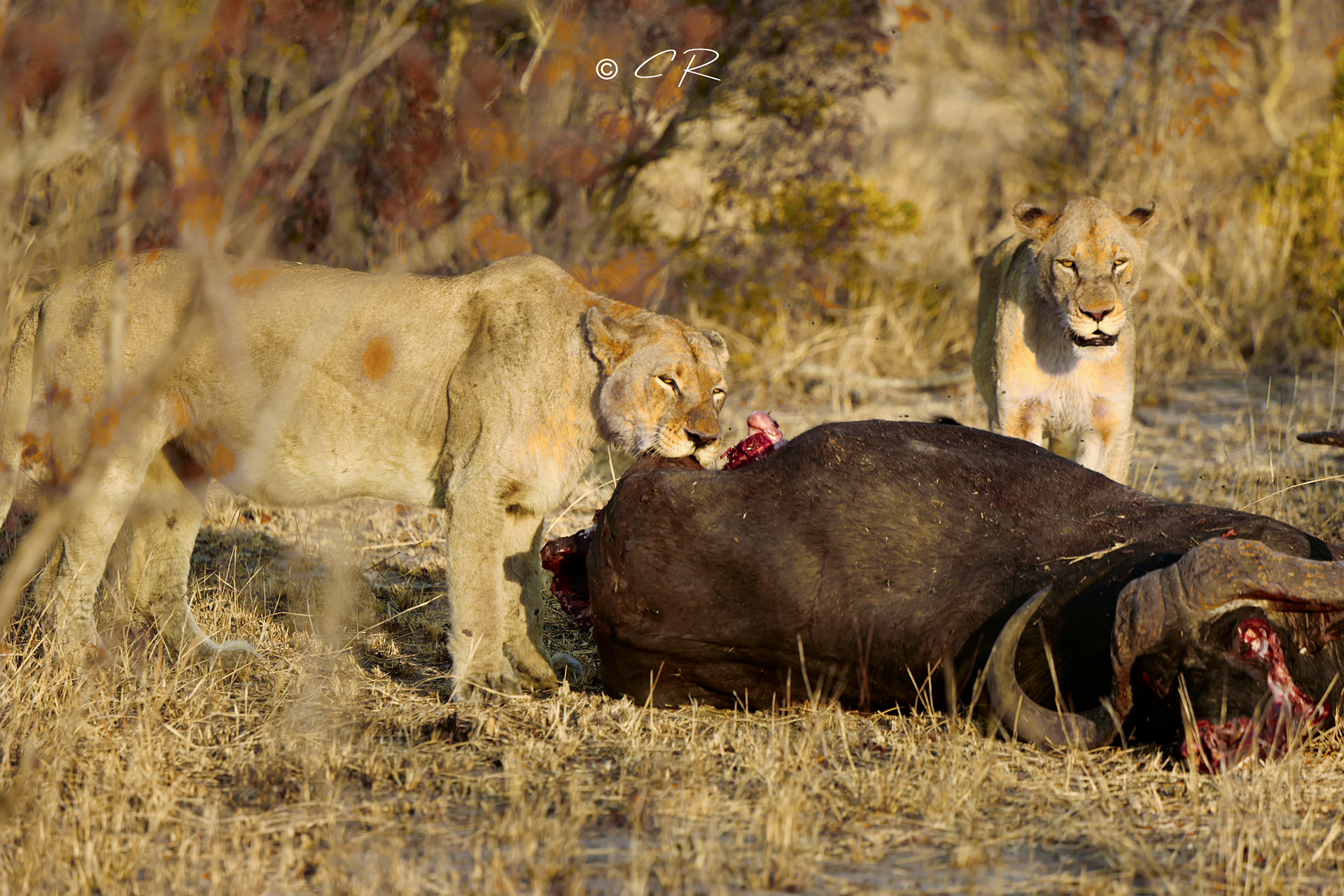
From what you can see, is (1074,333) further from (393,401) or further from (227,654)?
(227,654)

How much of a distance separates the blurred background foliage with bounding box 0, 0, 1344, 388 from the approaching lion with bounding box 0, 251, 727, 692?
0.31 meters

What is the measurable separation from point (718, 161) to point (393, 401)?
243 inches

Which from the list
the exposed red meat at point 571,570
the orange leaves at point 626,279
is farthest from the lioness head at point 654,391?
the orange leaves at point 626,279

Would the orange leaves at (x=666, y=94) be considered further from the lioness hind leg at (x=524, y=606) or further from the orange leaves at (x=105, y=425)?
the orange leaves at (x=105, y=425)

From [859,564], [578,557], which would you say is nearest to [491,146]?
[578,557]

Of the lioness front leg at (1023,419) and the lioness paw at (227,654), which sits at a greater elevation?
the lioness front leg at (1023,419)

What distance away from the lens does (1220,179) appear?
40.3 ft

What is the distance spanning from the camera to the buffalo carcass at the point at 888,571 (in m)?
3.63

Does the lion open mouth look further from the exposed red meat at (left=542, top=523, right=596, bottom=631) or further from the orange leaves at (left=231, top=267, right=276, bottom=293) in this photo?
the orange leaves at (left=231, top=267, right=276, bottom=293)

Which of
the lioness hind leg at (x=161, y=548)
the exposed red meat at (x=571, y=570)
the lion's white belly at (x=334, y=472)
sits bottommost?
the lioness hind leg at (x=161, y=548)

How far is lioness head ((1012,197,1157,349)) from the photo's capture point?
231 inches

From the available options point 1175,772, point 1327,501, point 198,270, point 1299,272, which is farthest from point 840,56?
point 198,270

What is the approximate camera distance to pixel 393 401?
4.55 metres

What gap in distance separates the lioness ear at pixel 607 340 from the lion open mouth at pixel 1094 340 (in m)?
2.39
